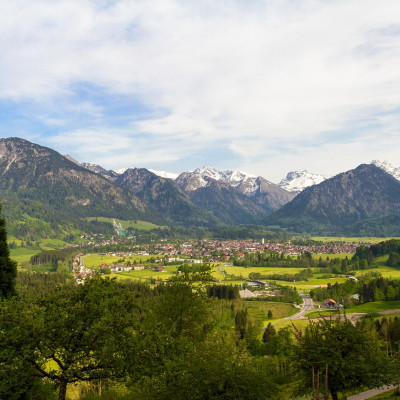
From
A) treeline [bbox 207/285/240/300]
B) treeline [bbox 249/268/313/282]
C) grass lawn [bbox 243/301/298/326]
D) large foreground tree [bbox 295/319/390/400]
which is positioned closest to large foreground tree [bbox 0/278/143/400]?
large foreground tree [bbox 295/319/390/400]

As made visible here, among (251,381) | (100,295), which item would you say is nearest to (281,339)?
(251,381)

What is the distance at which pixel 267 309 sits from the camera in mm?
124188

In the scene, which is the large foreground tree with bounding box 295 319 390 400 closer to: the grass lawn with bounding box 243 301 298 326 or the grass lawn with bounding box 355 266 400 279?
the grass lawn with bounding box 243 301 298 326

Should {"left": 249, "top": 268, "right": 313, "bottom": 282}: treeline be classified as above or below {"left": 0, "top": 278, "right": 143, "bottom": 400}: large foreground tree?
below

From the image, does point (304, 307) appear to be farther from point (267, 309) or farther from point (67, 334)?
point (67, 334)

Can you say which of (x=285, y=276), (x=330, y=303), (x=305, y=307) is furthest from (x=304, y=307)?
(x=285, y=276)

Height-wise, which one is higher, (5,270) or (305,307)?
(5,270)

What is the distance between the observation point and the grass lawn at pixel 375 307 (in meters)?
107

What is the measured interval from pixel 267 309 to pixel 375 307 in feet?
119

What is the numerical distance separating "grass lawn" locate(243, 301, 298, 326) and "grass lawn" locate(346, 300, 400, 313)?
66.1 ft

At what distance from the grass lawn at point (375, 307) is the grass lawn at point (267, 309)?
66.1 feet

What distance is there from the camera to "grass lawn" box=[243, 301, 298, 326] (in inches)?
4446

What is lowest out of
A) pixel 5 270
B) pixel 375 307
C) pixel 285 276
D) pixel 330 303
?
pixel 330 303

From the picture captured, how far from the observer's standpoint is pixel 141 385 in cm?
2272
